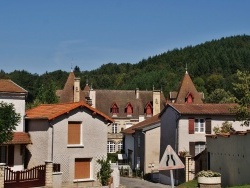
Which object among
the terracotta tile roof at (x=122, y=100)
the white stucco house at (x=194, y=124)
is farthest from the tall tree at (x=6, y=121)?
the terracotta tile roof at (x=122, y=100)

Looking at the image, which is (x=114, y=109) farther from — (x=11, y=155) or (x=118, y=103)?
(x=11, y=155)

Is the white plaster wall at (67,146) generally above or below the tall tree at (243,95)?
below

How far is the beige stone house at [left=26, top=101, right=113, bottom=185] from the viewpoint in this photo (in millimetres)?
29875

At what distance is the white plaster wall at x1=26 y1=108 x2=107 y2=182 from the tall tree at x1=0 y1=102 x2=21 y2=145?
341 cm

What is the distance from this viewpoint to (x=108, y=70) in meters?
198

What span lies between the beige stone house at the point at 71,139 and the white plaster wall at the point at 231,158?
7.81m

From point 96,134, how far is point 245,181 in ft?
34.5

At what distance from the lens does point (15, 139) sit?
99.1ft

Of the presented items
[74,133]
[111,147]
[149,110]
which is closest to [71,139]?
[74,133]

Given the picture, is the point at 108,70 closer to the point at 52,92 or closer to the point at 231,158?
the point at 52,92

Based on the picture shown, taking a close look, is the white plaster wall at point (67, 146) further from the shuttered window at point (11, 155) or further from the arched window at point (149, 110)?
the arched window at point (149, 110)

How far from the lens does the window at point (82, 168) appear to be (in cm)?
3047

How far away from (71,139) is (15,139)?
3684 millimetres

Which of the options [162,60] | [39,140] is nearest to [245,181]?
[39,140]
